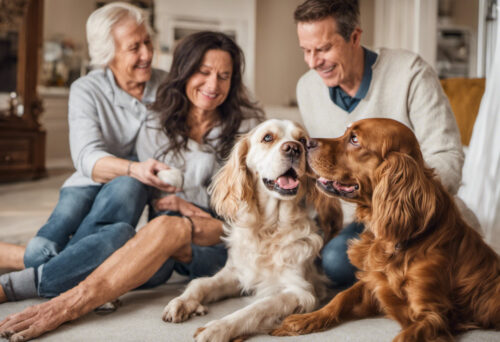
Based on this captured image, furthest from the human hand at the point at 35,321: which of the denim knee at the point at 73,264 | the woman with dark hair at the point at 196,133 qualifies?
the woman with dark hair at the point at 196,133

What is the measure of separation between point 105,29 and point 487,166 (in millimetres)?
1964

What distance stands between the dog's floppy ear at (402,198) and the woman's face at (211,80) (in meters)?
0.99

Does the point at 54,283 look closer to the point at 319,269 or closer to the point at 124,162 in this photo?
the point at 124,162

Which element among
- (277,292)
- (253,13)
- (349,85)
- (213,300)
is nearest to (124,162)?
(213,300)

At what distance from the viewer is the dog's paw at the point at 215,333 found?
1.43 metres

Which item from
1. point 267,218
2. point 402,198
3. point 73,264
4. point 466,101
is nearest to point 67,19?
point 466,101

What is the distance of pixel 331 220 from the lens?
6.55 ft

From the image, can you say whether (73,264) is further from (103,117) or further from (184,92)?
(184,92)

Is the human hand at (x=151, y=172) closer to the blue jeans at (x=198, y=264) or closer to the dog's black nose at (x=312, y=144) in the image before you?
the blue jeans at (x=198, y=264)

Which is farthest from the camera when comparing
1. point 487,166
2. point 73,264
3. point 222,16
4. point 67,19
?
point 222,16

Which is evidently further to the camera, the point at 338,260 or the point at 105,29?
the point at 105,29

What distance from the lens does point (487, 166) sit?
2.21 metres

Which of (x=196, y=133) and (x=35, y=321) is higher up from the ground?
(x=196, y=133)

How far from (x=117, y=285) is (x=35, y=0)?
541 cm
